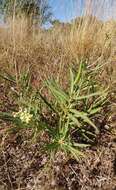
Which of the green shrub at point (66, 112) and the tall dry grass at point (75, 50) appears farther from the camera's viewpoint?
the tall dry grass at point (75, 50)

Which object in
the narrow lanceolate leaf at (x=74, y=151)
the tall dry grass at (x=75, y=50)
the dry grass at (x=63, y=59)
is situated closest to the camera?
the narrow lanceolate leaf at (x=74, y=151)

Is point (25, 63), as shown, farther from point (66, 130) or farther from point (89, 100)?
point (66, 130)

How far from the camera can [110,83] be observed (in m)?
3.07

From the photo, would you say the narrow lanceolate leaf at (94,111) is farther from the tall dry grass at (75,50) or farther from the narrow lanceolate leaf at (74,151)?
the tall dry grass at (75,50)

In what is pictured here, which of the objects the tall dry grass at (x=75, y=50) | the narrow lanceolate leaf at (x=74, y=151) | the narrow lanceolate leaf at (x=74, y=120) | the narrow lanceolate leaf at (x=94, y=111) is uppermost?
the tall dry grass at (x=75, y=50)

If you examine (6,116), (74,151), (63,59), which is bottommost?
(74,151)

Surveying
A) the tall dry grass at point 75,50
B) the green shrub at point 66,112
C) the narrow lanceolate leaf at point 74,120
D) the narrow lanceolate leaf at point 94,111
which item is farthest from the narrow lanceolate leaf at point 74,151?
the tall dry grass at point 75,50

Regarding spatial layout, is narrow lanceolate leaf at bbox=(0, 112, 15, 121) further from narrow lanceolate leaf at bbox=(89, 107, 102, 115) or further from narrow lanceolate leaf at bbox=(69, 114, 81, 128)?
narrow lanceolate leaf at bbox=(89, 107, 102, 115)

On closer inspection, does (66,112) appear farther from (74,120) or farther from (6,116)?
(6,116)

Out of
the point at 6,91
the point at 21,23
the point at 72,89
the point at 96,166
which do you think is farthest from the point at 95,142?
the point at 21,23

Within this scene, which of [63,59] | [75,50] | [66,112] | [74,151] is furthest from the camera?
[75,50]

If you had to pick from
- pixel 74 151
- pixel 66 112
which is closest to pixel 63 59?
pixel 66 112

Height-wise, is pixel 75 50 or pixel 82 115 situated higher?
pixel 75 50

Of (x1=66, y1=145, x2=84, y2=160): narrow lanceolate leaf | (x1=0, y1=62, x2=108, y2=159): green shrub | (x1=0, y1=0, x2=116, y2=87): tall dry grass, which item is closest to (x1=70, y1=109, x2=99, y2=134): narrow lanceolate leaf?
(x1=0, y1=62, x2=108, y2=159): green shrub
